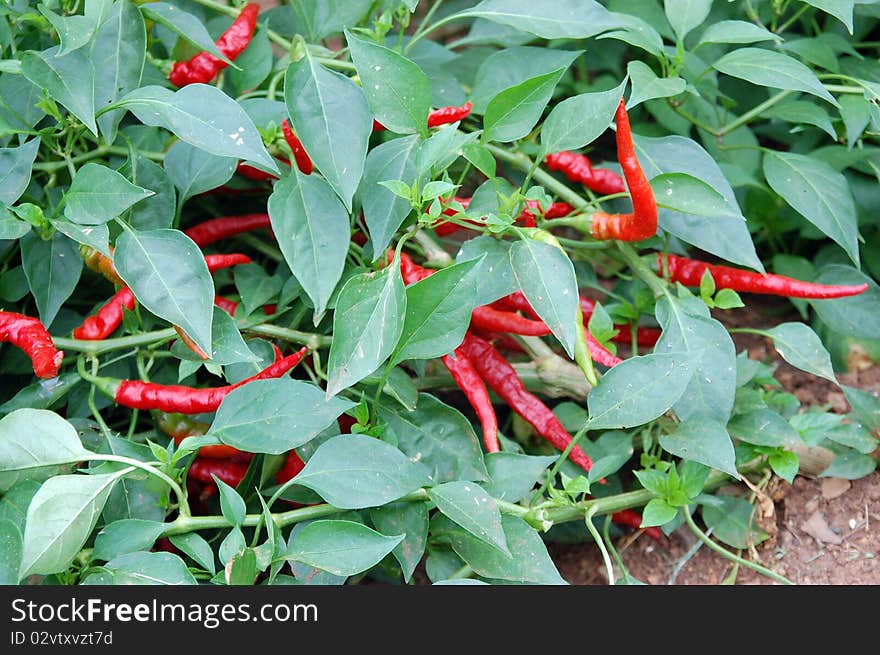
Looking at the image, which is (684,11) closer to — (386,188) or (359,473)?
(386,188)

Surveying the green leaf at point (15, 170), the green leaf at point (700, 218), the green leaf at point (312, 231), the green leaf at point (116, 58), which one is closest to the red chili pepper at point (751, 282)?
the green leaf at point (700, 218)

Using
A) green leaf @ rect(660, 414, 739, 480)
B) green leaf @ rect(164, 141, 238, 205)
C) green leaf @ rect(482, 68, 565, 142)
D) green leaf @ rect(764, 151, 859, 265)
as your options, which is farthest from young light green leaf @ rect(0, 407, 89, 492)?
green leaf @ rect(764, 151, 859, 265)

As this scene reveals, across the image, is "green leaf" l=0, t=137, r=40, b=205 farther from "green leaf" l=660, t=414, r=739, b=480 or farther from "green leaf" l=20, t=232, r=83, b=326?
"green leaf" l=660, t=414, r=739, b=480

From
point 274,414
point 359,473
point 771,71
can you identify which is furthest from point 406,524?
point 771,71

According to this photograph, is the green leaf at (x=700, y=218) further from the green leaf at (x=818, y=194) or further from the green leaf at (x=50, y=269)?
the green leaf at (x=50, y=269)

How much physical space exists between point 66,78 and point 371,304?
22.0 inches

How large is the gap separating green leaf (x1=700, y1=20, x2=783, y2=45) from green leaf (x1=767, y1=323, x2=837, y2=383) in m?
0.48

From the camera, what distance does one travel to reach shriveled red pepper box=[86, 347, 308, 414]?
1.53 m

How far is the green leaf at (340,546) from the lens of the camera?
1.30 metres

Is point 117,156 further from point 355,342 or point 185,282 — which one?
point 355,342

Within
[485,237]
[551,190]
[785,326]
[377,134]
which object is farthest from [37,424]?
[785,326]

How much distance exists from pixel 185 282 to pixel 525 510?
61cm

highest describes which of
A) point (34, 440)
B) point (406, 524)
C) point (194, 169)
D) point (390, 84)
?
point (390, 84)

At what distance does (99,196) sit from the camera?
143cm
